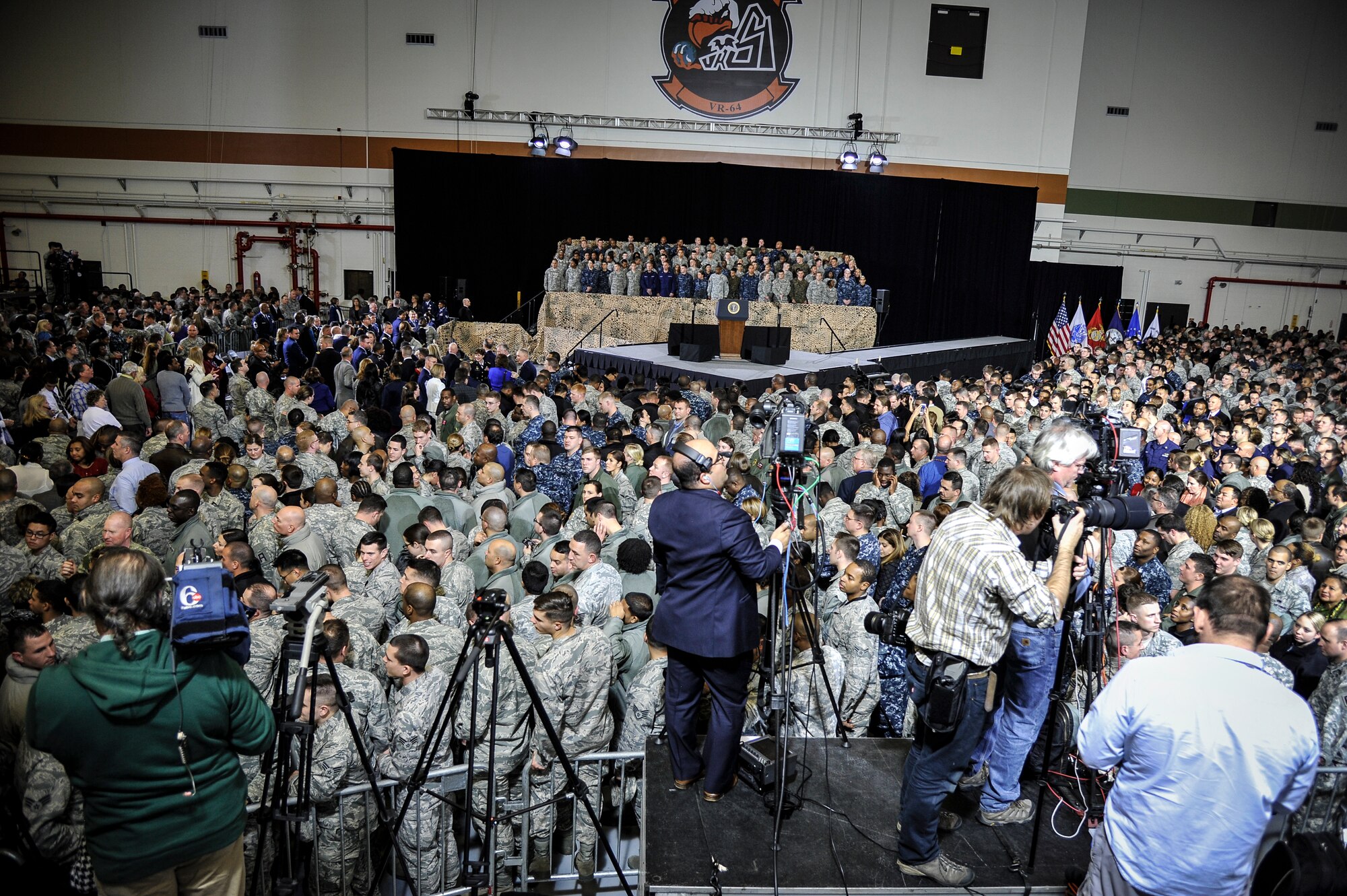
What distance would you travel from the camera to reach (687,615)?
3.14 meters

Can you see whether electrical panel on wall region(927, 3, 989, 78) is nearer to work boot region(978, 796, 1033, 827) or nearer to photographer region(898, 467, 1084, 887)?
photographer region(898, 467, 1084, 887)

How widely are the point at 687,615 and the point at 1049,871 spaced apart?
64.1 inches

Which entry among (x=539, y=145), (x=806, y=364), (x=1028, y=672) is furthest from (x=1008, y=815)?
(x=539, y=145)

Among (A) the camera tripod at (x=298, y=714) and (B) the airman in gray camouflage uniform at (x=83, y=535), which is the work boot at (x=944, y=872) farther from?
(B) the airman in gray camouflage uniform at (x=83, y=535)

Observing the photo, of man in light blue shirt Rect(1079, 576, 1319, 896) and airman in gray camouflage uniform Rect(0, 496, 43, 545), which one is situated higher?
man in light blue shirt Rect(1079, 576, 1319, 896)

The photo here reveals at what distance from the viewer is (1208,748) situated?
2.17m

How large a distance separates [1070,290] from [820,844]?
75.2ft

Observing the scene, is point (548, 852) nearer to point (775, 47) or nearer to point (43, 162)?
point (775, 47)

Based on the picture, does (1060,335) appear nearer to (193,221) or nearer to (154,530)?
(154,530)

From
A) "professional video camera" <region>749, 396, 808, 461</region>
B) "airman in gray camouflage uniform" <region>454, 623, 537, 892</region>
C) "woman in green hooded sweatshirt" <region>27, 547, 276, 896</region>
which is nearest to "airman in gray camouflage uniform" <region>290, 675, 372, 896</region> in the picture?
"airman in gray camouflage uniform" <region>454, 623, 537, 892</region>

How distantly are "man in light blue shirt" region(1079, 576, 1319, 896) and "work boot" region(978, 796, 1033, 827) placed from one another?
3.15 feet

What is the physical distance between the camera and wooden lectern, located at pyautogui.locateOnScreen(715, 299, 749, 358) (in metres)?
15.7

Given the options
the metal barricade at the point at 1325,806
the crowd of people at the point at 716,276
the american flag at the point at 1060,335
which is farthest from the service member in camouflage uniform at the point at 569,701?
the american flag at the point at 1060,335

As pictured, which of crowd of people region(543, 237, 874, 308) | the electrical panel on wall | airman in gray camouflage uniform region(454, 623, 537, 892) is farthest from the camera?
the electrical panel on wall
